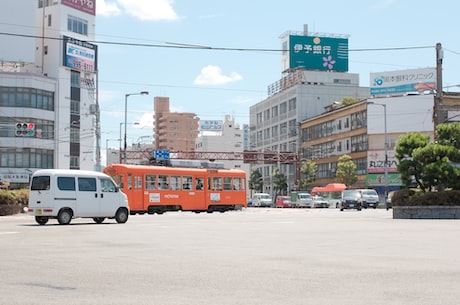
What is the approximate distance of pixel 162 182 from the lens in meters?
41.1

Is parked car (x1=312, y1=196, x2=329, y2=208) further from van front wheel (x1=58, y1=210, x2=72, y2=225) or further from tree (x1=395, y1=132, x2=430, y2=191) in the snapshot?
van front wheel (x1=58, y1=210, x2=72, y2=225)

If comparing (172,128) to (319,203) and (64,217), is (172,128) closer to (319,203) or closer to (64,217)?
(319,203)

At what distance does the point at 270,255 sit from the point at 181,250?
212cm

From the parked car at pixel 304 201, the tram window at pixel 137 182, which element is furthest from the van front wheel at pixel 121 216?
the parked car at pixel 304 201

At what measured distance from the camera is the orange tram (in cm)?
3947

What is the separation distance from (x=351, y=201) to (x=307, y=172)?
114ft

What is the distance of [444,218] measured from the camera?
93.1 feet

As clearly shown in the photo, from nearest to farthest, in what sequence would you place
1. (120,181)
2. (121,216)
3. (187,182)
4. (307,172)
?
(121,216) < (120,181) < (187,182) < (307,172)

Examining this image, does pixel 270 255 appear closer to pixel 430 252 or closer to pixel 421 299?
pixel 430 252

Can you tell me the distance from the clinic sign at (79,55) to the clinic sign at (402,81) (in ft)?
117

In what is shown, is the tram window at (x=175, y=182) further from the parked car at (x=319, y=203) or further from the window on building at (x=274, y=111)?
the window on building at (x=274, y=111)

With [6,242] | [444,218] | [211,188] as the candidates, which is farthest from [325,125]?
[6,242]

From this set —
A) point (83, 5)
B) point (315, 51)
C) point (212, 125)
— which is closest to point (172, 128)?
point (212, 125)

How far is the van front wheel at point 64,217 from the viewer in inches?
972
